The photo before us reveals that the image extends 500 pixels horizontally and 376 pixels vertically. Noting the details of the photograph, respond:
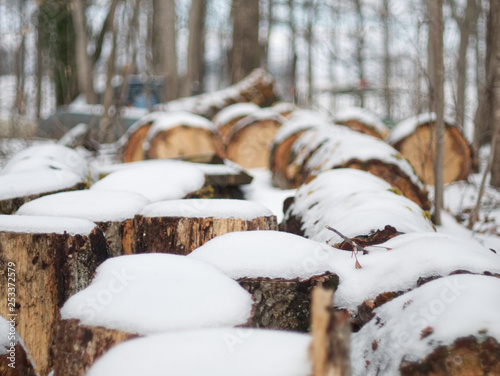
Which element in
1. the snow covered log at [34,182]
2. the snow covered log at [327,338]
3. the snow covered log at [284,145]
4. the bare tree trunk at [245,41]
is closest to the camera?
the snow covered log at [327,338]

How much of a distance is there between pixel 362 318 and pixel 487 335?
0.45m

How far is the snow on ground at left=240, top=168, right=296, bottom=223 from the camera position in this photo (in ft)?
10.8

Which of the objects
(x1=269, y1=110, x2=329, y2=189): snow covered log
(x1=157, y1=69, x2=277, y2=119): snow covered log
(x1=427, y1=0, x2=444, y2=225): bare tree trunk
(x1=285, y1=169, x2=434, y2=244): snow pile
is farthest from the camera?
(x1=157, y1=69, x2=277, y2=119): snow covered log

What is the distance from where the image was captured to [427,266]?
128 cm

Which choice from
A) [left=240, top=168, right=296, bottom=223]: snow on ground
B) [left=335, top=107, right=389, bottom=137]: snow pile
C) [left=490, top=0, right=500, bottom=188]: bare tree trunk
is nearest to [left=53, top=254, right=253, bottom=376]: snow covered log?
[left=240, top=168, right=296, bottom=223]: snow on ground

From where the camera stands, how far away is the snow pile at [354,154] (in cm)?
272

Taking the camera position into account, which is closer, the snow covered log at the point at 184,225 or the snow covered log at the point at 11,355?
the snow covered log at the point at 11,355

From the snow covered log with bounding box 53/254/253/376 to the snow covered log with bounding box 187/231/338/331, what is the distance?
0.13 m

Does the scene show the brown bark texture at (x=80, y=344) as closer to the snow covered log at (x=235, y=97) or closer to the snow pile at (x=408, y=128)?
the snow pile at (x=408, y=128)

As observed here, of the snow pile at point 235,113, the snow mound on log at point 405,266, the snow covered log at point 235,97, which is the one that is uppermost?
the snow covered log at point 235,97

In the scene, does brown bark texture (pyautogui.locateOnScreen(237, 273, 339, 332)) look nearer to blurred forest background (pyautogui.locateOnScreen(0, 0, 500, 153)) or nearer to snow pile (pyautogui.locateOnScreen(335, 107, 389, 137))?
blurred forest background (pyautogui.locateOnScreen(0, 0, 500, 153))

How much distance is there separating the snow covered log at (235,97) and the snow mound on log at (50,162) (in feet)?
10.3

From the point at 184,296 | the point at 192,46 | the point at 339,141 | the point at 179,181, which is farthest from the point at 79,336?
the point at 192,46

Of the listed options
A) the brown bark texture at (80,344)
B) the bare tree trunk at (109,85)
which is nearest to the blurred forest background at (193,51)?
the bare tree trunk at (109,85)
